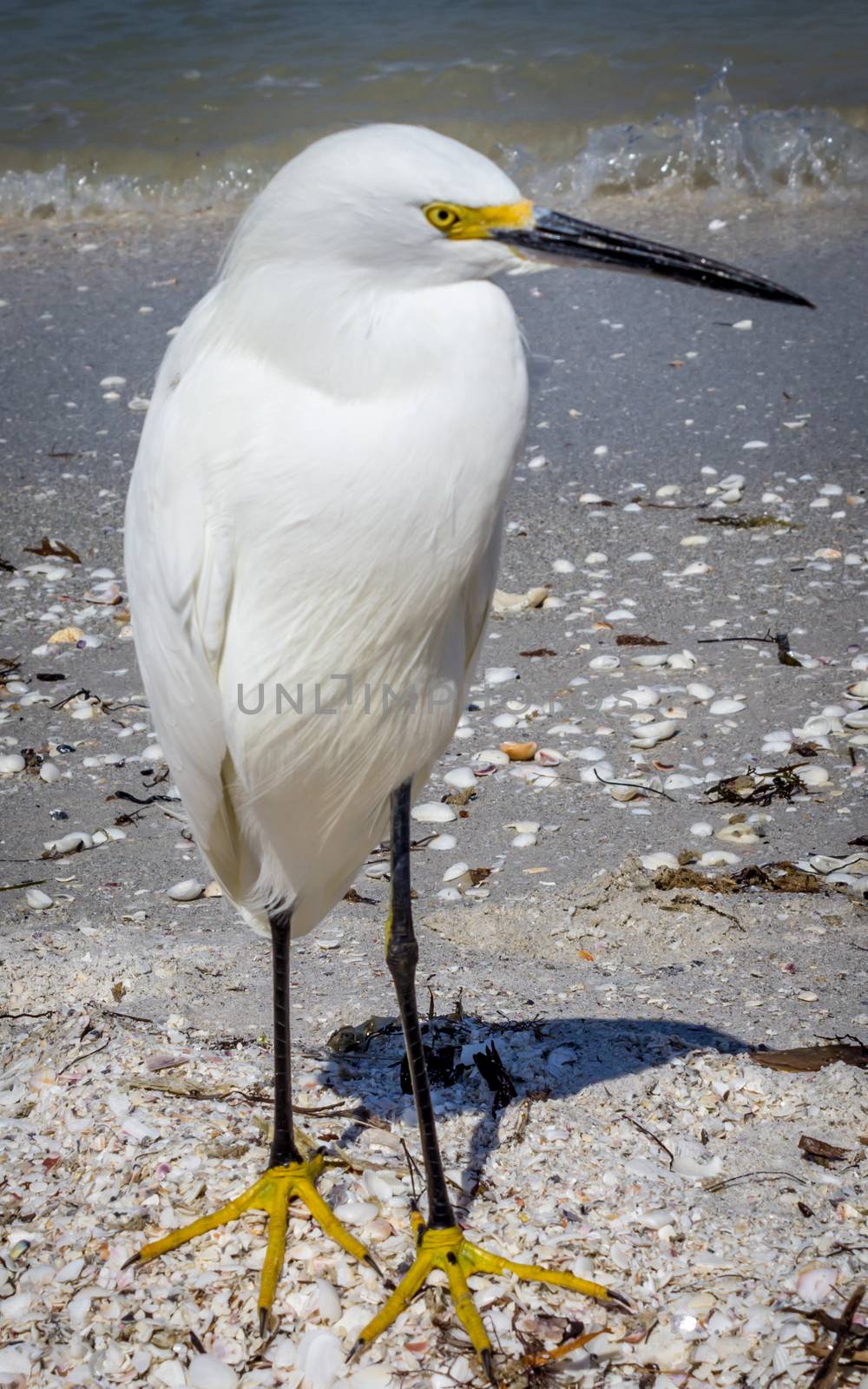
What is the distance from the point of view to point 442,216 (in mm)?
1564

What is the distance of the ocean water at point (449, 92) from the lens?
8.50 meters

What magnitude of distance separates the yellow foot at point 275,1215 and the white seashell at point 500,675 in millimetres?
2007

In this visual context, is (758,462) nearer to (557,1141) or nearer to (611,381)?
(611,381)

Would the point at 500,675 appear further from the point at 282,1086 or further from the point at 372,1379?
the point at 372,1379

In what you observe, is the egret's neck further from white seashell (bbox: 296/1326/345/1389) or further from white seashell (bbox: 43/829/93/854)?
white seashell (bbox: 43/829/93/854)

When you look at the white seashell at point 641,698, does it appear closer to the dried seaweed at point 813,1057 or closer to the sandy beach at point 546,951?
the sandy beach at point 546,951

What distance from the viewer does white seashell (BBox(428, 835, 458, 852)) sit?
3439mm

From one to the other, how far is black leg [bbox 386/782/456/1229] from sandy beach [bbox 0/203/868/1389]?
149 mm

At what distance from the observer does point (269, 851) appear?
228 cm

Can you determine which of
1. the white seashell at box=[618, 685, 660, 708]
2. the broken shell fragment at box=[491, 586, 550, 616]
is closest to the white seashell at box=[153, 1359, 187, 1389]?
the white seashell at box=[618, 685, 660, 708]

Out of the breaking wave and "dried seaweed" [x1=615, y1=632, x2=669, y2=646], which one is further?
the breaking wave

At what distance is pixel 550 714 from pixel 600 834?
59 cm

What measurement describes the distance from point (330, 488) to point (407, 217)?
34 cm

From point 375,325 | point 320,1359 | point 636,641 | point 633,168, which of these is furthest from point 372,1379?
point 633,168
